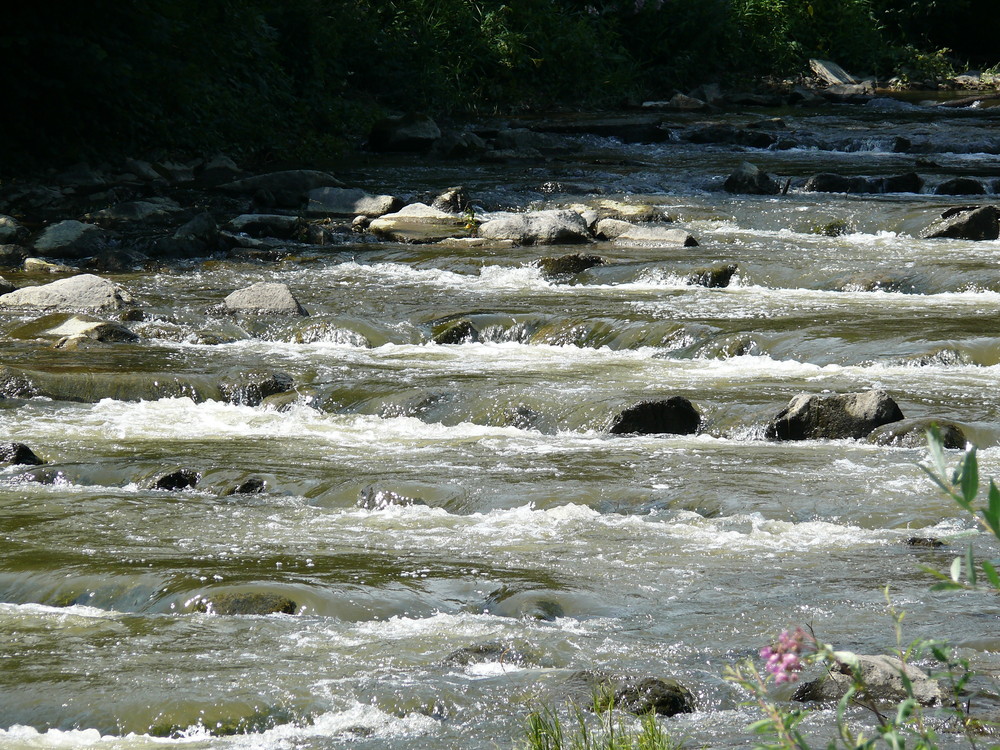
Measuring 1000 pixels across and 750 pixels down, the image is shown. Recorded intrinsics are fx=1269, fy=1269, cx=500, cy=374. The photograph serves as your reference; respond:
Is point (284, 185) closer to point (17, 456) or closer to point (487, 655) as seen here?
point (17, 456)

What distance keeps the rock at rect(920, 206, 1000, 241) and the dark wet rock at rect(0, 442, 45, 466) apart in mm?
10708

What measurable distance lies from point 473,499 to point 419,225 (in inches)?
382

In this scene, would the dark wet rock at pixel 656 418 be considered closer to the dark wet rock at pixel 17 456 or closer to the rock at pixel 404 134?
the dark wet rock at pixel 17 456

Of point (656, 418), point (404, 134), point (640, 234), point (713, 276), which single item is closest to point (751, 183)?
point (640, 234)

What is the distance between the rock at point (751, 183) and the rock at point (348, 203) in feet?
16.0

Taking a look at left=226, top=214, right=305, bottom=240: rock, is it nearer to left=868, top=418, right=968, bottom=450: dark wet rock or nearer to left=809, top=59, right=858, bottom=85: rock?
left=868, top=418, right=968, bottom=450: dark wet rock

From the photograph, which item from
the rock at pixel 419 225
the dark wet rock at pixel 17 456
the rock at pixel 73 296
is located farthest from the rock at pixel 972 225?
the dark wet rock at pixel 17 456

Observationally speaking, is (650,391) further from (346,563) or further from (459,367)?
(346,563)

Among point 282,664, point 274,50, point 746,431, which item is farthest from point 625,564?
point 274,50

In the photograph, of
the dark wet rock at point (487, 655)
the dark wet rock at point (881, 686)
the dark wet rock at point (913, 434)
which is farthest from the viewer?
the dark wet rock at point (913, 434)

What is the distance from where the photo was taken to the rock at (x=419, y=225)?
1583 centimetres

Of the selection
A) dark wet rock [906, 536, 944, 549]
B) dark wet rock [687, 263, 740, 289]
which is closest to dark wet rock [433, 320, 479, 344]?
dark wet rock [687, 263, 740, 289]

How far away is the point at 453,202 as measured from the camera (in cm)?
1692

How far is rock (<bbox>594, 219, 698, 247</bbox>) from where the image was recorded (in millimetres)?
15016
